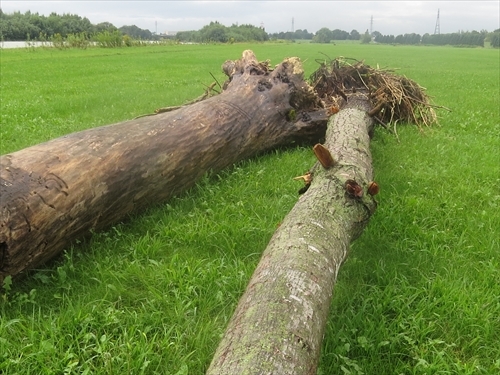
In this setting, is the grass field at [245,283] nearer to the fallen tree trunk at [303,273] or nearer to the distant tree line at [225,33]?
the fallen tree trunk at [303,273]

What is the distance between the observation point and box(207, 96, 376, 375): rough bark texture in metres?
1.80

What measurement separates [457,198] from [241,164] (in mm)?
2316

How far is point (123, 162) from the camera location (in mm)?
3773

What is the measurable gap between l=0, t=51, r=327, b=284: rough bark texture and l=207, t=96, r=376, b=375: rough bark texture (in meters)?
1.41

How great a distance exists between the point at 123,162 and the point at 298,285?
6.83 feet

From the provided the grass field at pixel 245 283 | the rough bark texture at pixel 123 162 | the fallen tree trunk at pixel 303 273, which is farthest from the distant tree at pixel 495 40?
the fallen tree trunk at pixel 303 273

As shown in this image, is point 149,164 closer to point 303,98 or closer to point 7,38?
point 303,98

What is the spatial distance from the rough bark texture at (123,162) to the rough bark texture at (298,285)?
141 cm

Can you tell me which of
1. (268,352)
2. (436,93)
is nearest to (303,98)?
(268,352)

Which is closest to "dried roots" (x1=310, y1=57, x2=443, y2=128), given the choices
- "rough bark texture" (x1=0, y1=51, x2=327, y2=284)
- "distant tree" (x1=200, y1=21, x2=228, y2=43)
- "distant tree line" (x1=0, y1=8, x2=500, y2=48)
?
"rough bark texture" (x1=0, y1=51, x2=327, y2=284)

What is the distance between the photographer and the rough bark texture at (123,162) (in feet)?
9.87

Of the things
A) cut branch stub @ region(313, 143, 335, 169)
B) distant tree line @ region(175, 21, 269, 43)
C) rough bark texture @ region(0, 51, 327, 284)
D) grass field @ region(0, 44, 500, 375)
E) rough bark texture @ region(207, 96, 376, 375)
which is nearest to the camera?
rough bark texture @ region(207, 96, 376, 375)

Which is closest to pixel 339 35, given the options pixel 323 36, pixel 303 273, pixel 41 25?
pixel 323 36

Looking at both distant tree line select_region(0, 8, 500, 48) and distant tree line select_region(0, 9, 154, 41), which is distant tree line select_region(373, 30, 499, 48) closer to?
distant tree line select_region(0, 8, 500, 48)
